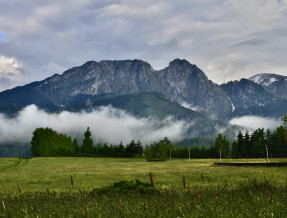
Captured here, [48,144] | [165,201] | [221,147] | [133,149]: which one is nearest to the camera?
[165,201]

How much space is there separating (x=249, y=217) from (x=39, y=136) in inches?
5595

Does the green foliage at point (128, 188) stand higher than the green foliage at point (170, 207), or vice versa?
the green foliage at point (170, 207)

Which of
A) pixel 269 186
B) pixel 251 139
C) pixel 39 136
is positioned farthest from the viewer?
pixel 39 136

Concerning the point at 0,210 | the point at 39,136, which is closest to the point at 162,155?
the point at 39,136

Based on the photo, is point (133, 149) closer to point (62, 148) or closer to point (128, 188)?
point (62, 148)

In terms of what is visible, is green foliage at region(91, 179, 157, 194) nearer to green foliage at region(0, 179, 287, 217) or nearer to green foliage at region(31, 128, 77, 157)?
green foliage at region(0, 179, 287, 217)

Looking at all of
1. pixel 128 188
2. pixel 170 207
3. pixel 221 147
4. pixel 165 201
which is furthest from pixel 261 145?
pixel 170 207

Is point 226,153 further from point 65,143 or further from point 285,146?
point 65,143

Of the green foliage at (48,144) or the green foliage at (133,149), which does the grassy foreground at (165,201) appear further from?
the green foliage at (133,149)

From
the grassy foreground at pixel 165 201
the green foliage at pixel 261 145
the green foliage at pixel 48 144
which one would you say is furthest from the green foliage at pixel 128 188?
the green foliage at pixel 48 144

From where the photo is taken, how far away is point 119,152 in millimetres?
152125

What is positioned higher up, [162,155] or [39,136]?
[39,136]

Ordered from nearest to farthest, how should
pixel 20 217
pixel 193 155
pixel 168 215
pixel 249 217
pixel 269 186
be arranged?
pixel 249 217, pixel 168 215, pixel 20 217, pixel 269 186, pixel 193 155

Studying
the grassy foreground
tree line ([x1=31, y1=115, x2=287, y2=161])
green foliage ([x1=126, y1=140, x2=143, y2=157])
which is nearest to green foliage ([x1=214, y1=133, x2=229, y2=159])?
tree line ([x1=31, y1=115, x2=287, y2=161])
